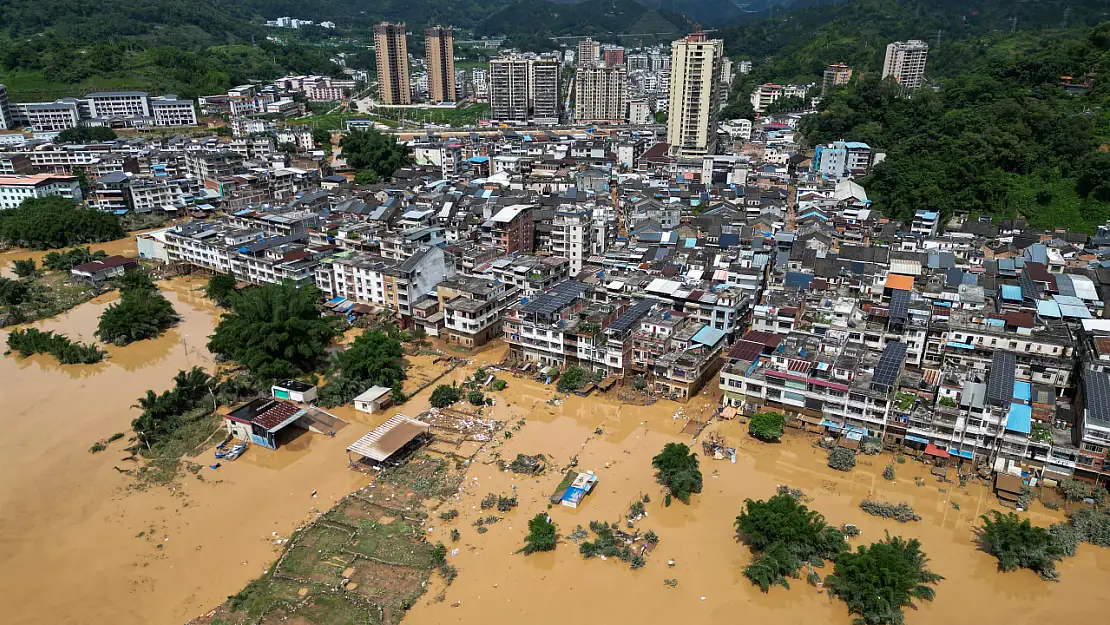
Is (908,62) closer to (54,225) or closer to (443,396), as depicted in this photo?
(443,396)

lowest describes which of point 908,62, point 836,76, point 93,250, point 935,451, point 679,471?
point 679,471

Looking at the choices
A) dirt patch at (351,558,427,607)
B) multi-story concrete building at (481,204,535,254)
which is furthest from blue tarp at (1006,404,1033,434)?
multi-story concrete building at (481,204,535,254)

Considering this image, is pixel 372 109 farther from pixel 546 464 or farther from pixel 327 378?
pixel 546 464

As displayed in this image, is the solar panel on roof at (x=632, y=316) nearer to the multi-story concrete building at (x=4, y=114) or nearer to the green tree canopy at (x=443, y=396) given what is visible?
the green tree canopy at (x=443, y=396)

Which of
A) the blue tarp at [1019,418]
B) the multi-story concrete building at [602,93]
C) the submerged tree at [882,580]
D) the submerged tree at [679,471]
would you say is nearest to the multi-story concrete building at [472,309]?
the submerged tree at [679,471]

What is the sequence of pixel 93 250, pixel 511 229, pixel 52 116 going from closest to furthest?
pixel 511 229 < pixel 93 250 < pixel 52 116

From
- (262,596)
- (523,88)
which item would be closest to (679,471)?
(262,596)
